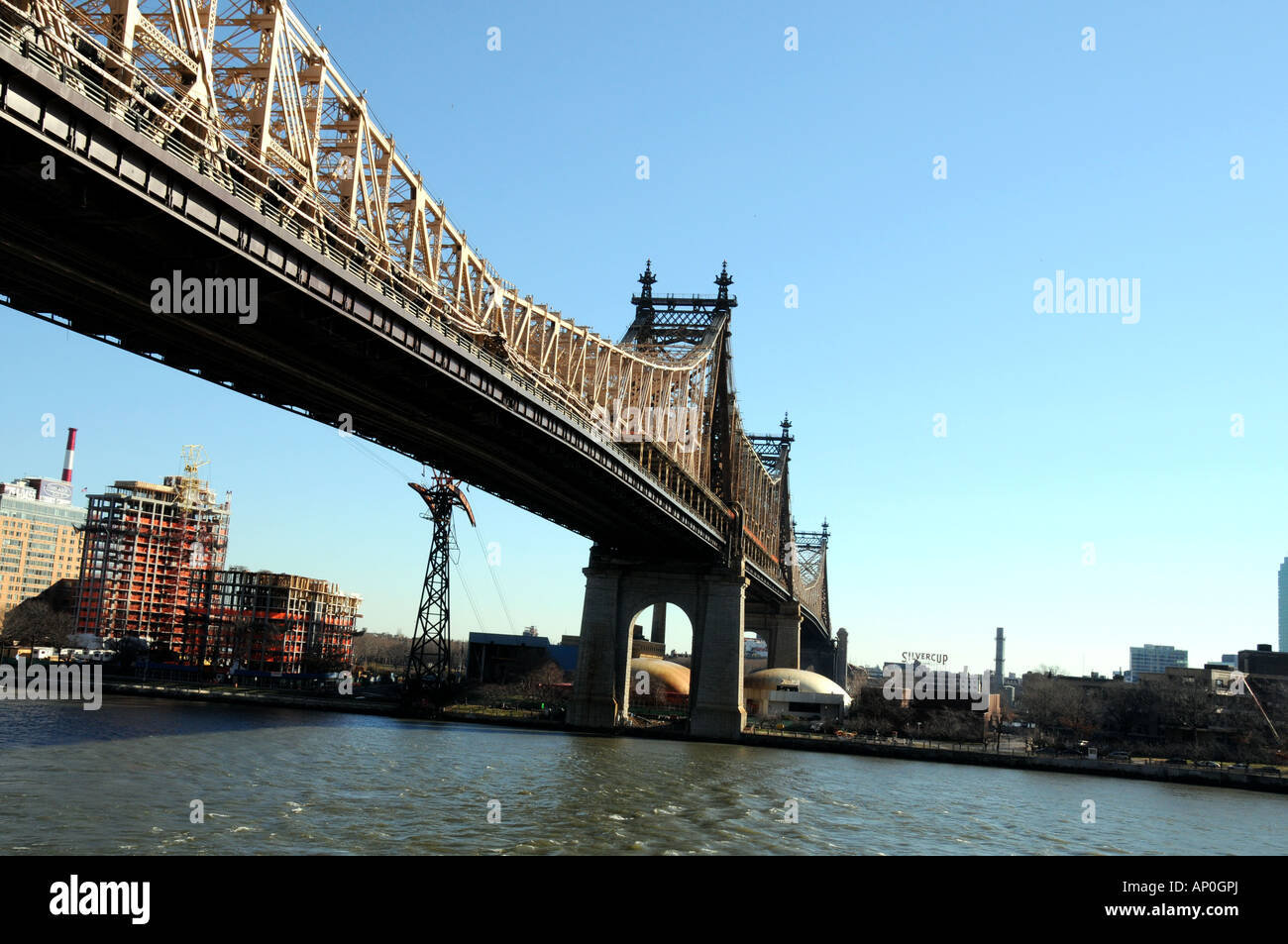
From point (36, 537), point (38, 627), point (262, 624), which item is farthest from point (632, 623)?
point (36, 537)

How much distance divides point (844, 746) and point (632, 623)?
17.6 meters

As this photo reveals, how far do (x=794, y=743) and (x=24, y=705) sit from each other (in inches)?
1854

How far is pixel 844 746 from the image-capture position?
7231 cm

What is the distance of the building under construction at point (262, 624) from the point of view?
419 ft

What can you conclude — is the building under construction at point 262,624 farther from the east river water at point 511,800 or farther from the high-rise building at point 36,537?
the east river water at point 511,800

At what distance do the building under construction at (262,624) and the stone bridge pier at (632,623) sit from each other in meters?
61.0

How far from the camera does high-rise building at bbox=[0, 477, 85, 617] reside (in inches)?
7092

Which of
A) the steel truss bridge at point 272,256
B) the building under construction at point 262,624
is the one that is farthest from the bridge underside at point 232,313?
the building under construction at point 262,624

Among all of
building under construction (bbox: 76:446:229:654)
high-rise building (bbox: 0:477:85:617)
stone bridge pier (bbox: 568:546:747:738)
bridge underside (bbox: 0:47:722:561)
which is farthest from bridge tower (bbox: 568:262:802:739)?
high-rise building (bbox: 0:477:85:617)

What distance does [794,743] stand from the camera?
72188 millimetres

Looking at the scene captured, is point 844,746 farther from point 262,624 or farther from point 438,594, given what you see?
point 262,624
